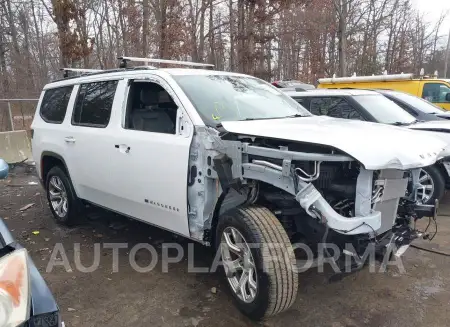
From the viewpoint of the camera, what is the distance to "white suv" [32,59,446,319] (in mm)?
2641

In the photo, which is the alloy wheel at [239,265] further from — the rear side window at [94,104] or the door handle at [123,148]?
the rear side window at [94,104]

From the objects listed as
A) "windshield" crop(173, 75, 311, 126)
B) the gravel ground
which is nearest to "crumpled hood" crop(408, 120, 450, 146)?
the gravel ground

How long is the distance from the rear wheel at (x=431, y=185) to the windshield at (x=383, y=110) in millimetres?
1213

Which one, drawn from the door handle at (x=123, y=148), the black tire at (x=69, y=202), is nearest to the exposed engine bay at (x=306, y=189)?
the door handle at (x=123, y=148)

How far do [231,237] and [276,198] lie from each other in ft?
1.57

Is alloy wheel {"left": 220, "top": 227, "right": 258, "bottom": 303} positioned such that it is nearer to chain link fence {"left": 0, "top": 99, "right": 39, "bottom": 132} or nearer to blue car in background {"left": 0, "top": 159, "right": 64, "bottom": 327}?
blue car in background {"left": 0, "top": 159, "right": 64, "bottom": 327}

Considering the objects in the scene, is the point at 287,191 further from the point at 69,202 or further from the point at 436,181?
the point at 436,181

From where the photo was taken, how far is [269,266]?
272cm

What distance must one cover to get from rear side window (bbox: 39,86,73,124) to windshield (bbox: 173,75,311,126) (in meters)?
2.00

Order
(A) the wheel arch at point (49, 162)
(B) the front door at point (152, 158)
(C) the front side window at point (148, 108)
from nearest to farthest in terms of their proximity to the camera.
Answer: (B) the front door at point (152, 158) < (C) the front side window at point (148, 108) < (A) the wheel arch at point (49, 162)

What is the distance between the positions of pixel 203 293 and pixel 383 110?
4862 mm

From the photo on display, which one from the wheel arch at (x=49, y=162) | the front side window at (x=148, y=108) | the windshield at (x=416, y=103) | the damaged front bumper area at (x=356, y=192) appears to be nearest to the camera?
the damaged front bumper area at (x=356, y=192)

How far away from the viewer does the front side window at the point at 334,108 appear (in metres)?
6.69

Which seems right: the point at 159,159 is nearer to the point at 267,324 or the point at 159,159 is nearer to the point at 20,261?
the point at 267,324
